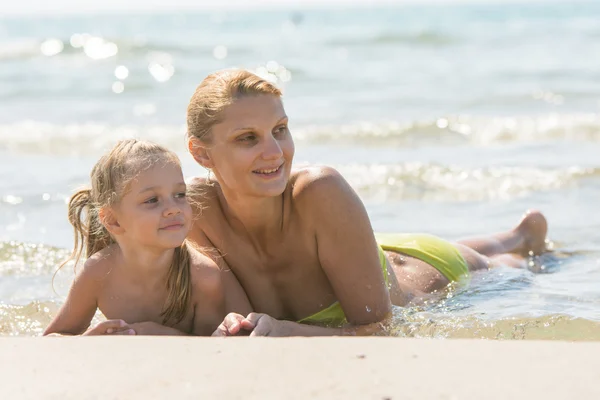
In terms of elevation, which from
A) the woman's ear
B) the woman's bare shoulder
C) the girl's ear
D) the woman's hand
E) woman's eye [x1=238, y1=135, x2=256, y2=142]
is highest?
woman's eye [x1=238, y1=135, x2=256, y2=142]

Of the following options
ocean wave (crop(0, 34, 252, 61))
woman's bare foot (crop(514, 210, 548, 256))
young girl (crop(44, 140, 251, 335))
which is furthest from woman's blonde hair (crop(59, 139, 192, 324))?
ocean wave (crop(0, 34, 252, 61))

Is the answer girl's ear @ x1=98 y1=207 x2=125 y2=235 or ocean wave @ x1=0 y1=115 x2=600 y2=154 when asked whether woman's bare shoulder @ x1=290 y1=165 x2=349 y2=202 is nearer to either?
girl's ear @ x1=98 y1=207 x2=125 y2=235

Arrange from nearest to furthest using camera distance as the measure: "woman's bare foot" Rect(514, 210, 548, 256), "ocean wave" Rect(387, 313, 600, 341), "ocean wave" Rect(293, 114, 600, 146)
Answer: "ocean wave" Rect(387, 313, 600, 341) → "woman's bare foot" Rect(514, 210, 548, 256) → "ocean wave" Rect(293, 114, 600, 146)

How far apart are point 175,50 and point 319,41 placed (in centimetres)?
415

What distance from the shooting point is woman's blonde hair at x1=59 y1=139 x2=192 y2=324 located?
12.5ft

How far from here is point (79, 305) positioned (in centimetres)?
389

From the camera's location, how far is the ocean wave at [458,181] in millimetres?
7559

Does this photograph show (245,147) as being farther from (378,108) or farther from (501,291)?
(378,108)

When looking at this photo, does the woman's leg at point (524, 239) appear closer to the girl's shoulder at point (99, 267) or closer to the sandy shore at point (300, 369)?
the girl's shoulder at point (99, 267)

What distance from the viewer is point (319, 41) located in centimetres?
2189

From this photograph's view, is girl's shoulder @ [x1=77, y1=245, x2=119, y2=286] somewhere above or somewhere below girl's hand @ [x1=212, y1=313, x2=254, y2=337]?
above

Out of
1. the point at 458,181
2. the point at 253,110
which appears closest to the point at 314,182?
the point at 253,110

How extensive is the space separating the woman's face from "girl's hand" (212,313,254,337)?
0.53 m

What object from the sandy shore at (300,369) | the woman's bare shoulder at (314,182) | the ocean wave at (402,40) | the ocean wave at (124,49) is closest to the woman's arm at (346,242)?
the woman's bare shoulder at (314,182)
